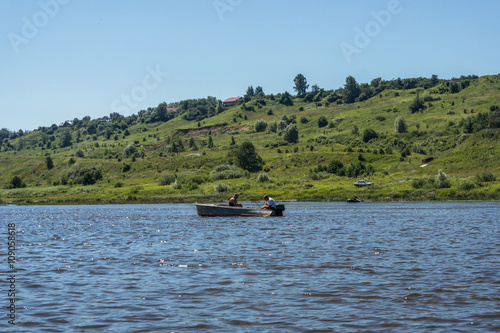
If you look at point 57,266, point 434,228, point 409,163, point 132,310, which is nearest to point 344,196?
point 409,163

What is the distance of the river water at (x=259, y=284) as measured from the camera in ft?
46.0

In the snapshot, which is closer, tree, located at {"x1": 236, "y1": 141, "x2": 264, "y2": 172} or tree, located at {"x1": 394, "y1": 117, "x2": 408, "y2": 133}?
tree, located at {"x1": 236, "y1": 141, "x2": 264, "y2": 172}

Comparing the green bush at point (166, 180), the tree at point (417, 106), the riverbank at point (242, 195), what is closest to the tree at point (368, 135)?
the tree at point (417, 106)

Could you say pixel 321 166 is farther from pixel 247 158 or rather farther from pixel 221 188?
pixel 221 188

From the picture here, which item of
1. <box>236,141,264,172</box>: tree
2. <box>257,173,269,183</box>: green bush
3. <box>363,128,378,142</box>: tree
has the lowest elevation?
<box>257,173,269,183</box>: green bush

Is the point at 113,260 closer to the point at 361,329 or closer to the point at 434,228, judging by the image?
the point at 361,329

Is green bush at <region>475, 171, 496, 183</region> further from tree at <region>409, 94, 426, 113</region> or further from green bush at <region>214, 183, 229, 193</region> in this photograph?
tree at <region>409, 94, 426, 113</region>

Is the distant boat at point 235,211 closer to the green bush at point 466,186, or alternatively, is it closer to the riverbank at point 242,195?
the riverbank at point 242,195

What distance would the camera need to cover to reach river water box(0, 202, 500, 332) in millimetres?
14016

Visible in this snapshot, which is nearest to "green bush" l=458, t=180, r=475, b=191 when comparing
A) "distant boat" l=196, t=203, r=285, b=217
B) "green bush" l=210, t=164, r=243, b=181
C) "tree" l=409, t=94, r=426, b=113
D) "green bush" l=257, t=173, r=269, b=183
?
"green bush" l=257, t=173, r=269, b=183

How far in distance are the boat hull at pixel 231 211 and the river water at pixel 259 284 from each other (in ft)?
60.1

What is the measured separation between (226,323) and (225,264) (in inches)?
379

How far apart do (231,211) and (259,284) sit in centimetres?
3528

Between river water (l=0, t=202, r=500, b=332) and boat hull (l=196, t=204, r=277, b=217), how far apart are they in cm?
1833
